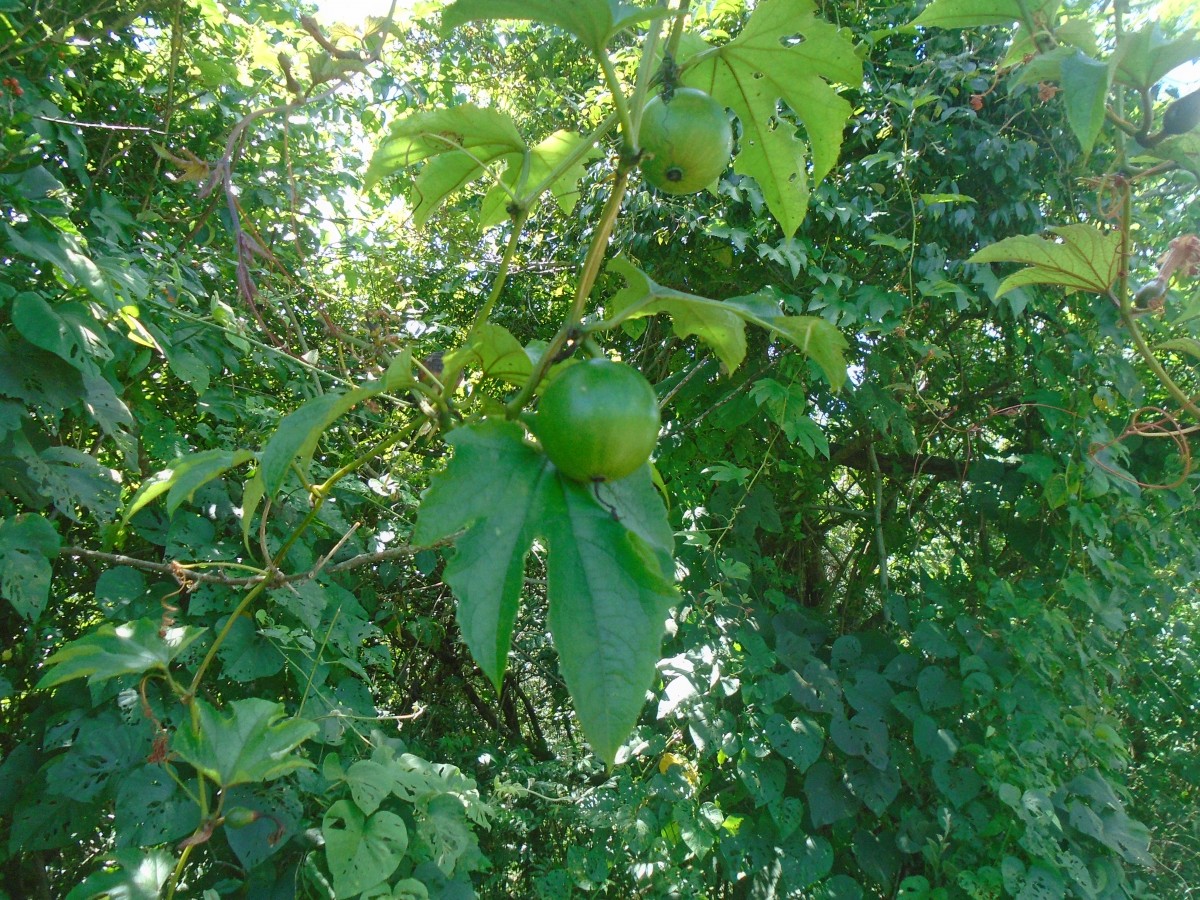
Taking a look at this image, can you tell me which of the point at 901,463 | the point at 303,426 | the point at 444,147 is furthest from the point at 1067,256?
the point at 901,463

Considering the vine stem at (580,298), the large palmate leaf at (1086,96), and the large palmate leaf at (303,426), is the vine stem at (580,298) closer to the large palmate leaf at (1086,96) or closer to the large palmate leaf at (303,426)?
the large palmate leaf at (303,426)

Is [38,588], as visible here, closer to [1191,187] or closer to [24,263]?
[24,263]

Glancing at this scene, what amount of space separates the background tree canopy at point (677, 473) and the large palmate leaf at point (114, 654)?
2 cm

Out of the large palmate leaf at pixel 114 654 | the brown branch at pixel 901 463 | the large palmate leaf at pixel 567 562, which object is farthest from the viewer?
the brown branch at pixel 901 463

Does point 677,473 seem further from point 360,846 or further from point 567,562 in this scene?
point 567,562

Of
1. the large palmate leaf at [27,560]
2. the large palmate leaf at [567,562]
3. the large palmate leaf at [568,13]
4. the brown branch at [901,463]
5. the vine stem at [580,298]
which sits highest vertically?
the large palmate leaf at [568,13]

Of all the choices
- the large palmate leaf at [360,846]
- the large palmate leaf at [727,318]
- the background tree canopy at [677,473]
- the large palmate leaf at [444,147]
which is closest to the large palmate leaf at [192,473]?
the background tree canopy at [677,473]

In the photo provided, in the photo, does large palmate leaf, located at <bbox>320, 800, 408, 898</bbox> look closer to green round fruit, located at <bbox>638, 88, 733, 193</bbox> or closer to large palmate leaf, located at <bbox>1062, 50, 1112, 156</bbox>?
green round fruit, located at <bbox>638, 88, 733, 193</bbox>

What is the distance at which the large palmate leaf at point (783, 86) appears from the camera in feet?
2.43

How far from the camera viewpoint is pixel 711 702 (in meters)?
2.31

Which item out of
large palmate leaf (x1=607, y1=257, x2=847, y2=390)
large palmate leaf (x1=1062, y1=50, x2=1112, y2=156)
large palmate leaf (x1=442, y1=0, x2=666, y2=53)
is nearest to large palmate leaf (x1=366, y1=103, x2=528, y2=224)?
large palmate leaf (x1=442, y1=0, x2=666, y2=53)

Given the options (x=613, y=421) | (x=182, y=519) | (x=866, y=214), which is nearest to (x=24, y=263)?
(x=182, y=519)

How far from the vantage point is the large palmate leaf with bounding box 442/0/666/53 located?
56 centimetres

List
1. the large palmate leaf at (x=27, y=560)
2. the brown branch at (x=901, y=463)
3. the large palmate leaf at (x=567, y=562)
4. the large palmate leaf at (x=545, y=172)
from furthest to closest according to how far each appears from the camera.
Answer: the brown branch at (x=901, y=463) < the large palmate leaf at (x=27, y=560) < the large palmate leaf at (x=545, y=172) < the large palmate leaf at (x=567, y=562)
